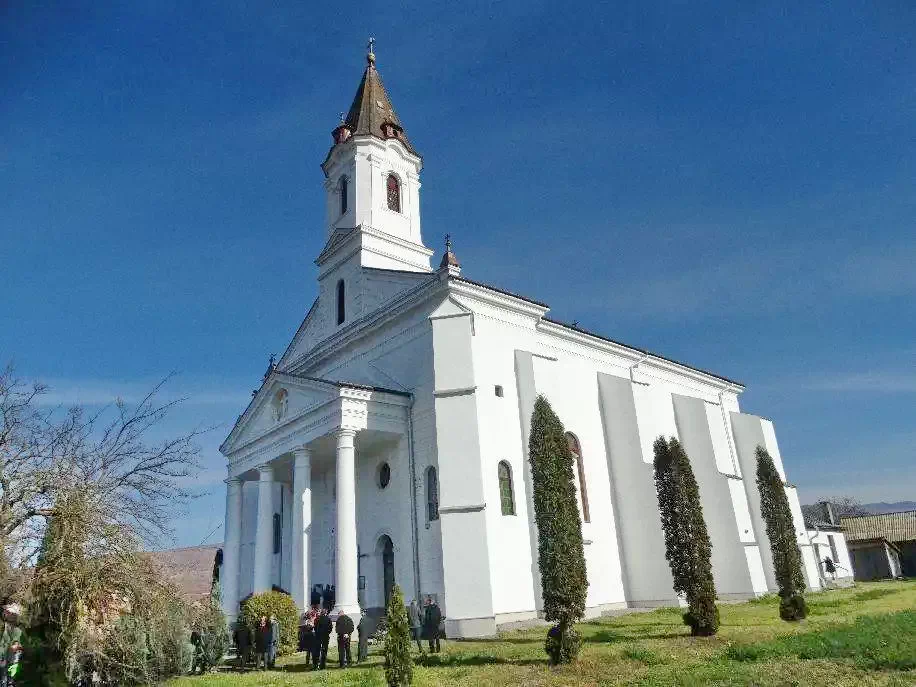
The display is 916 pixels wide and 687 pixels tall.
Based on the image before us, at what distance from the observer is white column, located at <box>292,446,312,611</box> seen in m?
21.0

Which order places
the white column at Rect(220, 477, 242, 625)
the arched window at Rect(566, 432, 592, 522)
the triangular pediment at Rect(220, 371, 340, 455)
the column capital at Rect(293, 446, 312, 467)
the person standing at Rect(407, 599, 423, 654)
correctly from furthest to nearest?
the white column at Rect(220, 477, 242, 625)
the arched window at Rect(566, 432, 592, 522)
the column capital at Rect(293, 446, 312, 467)
the triangular pediment at Rect(220, 371, 340, 455)
the person standing at Rect(407, 599, 423, 654)

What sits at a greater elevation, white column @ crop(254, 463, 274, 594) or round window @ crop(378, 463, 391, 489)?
round window @ crop(378, 463, 391, 489)

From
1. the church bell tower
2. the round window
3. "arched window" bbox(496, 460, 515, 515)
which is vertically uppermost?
the church bell tower

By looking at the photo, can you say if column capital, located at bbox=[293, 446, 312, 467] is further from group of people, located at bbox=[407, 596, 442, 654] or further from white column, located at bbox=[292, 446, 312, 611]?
group of people, located at bbox=[407, 596, 442, 654]

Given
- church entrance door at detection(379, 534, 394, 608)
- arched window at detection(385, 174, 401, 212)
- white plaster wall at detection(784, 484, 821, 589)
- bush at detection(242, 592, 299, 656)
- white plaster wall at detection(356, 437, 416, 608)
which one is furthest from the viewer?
white plaster wall at detection(784, 484, 821, 589)

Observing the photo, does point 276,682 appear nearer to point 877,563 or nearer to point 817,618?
point 817,618

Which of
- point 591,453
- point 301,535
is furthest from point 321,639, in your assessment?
point 591,453

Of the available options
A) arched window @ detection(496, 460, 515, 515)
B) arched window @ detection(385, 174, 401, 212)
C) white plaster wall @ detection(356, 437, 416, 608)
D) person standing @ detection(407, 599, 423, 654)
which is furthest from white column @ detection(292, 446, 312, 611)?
arched window @ detection(385, 174, 401, 212)

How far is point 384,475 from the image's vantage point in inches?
922

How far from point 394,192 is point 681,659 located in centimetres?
2266

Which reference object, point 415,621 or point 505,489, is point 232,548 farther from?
point 505,489

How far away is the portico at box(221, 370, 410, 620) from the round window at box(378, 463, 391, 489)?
471 mm

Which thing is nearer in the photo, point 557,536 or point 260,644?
point 557,536

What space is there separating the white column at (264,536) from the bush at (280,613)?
11.2 ft
